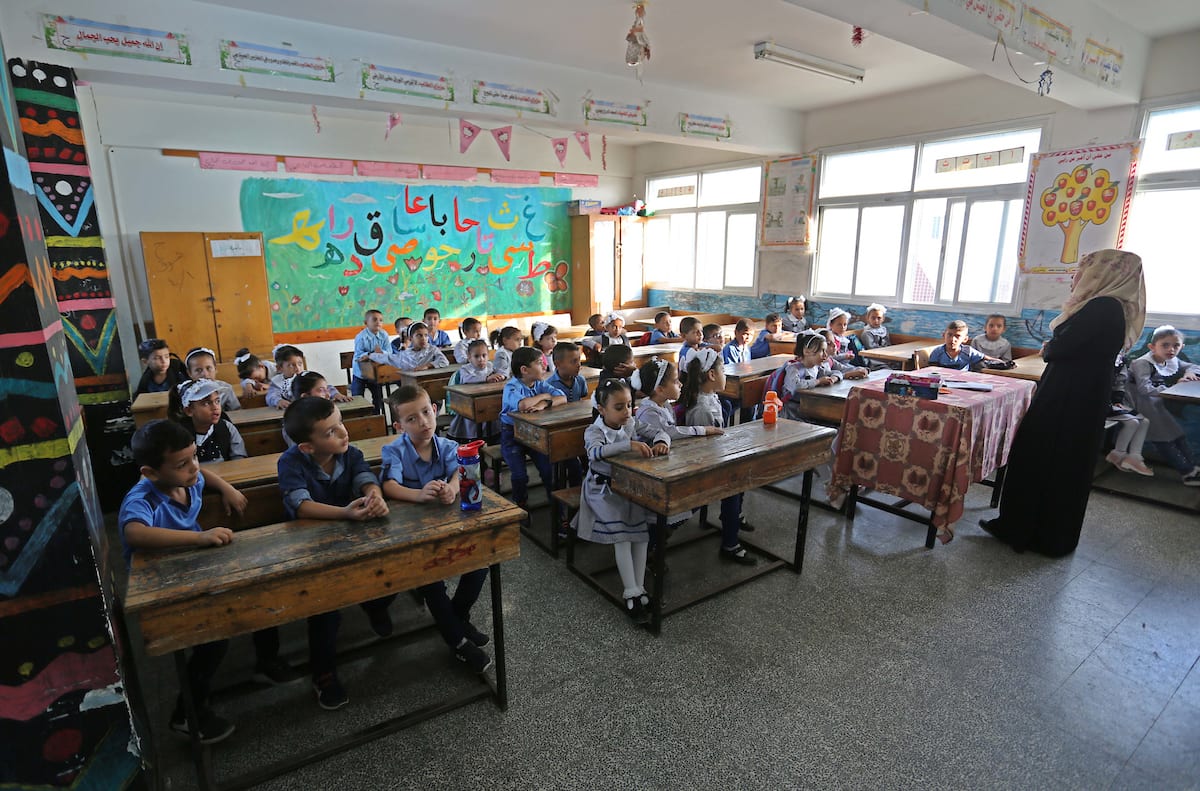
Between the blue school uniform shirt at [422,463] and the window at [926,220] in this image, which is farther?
the window at [926,220]

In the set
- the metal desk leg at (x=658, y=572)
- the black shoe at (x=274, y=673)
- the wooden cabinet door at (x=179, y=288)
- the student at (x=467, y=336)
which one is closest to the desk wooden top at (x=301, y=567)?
the metal desk leg at (x=658, y=572)

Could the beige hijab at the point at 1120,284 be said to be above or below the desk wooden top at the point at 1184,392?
above

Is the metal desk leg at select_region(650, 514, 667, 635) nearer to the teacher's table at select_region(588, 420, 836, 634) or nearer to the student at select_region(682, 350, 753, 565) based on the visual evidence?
the teacher's table at select_region(588, 420, 836, 634)

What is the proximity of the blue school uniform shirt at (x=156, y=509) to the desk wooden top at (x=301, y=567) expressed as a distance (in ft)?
0.35

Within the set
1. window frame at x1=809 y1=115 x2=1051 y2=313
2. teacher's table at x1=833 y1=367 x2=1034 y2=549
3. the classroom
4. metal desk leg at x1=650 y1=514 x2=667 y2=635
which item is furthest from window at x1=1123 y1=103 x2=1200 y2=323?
metal desk leg at x1=650 y1=514 x2=667 y2=635

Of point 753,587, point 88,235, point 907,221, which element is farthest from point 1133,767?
point 907,221

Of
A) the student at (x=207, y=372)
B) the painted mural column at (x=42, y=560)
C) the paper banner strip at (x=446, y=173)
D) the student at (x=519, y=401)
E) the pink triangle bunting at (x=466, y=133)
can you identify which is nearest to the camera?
the painted mural column at (x=42, y=560)

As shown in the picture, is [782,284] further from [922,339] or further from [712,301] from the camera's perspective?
[922,339]

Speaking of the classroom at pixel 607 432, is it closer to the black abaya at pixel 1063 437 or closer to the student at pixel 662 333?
the black abaya at pixel 1063 437

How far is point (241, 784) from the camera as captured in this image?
1.79m

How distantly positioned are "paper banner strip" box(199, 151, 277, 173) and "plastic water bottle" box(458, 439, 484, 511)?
6.77m

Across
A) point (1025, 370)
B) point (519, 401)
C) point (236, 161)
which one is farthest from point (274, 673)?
point (236, 161)

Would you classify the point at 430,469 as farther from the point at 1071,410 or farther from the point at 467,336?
the point at 467,336

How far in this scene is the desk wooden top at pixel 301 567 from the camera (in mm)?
1494
